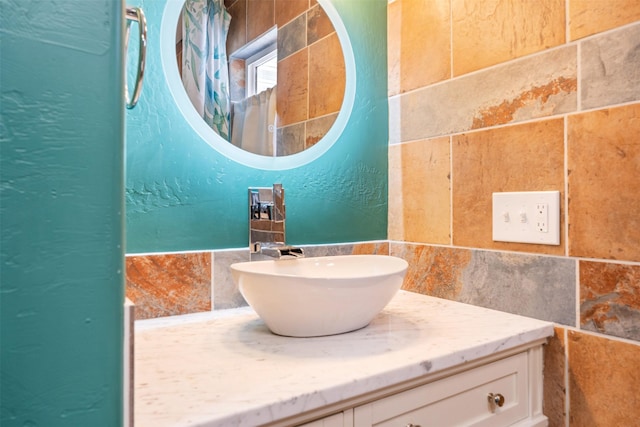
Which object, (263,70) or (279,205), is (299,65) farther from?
(279,205)

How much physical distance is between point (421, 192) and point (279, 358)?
0.77 m

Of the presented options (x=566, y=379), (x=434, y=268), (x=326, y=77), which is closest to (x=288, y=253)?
(x=434, y=268)

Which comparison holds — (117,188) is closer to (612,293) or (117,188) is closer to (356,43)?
(612,293)

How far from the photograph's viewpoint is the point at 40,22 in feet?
1.21

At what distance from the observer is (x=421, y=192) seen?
133 cm

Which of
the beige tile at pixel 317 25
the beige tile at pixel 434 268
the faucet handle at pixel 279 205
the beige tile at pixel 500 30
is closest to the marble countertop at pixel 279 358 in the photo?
the beige tile at pixel 434 268

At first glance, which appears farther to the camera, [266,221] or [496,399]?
[266,221]

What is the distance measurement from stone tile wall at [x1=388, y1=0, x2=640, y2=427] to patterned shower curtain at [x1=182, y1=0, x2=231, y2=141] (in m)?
0.59

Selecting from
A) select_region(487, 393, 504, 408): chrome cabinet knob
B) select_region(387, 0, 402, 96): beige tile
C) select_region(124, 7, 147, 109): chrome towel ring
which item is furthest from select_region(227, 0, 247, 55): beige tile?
select_region(487, 393, 504, 408): chrome cabinet knob

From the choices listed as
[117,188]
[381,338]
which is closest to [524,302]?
[381,338]

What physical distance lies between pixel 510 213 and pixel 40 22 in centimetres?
103

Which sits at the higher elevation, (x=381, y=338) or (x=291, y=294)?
(x=291, y=294)

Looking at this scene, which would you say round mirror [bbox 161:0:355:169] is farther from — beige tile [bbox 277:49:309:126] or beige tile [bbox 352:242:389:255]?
beige tile [bbox 352:242:389:255]

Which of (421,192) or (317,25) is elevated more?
(317,25)
